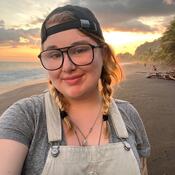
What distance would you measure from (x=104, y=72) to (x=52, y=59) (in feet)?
1.75

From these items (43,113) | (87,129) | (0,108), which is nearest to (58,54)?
(43,113)

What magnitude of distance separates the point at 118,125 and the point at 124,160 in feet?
0.77

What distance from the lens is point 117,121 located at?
2.29 m

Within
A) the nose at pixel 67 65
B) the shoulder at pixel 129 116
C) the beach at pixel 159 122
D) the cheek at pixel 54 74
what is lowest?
the beach at pixel 159 122

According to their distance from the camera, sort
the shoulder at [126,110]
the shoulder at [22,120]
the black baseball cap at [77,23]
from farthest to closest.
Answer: the shoulder at [126,110] < the black baseball cap at [77,23] < the shoulder at [22,120]

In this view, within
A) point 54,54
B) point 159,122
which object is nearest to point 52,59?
point 54,54

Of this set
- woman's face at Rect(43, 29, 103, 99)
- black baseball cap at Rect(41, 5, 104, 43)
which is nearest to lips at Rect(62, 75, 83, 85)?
woman's face at Rect(43, 29, 103, 99)

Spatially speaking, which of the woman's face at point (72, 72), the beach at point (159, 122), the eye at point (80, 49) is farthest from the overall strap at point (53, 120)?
the beach at point (159, 122)

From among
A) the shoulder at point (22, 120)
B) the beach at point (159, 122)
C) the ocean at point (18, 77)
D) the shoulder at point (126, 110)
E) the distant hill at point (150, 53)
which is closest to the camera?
the shoulder at point (22, 120)

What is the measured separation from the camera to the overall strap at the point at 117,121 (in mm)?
2227

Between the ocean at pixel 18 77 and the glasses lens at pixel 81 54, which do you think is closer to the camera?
the glasses lens at pixel 81 54

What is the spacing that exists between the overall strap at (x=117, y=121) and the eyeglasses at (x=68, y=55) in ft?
1.25

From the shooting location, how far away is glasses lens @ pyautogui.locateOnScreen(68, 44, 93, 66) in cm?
217

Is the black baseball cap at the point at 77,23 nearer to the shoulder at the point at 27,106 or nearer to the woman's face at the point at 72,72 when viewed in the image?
the woman's face at the point at 72,72
